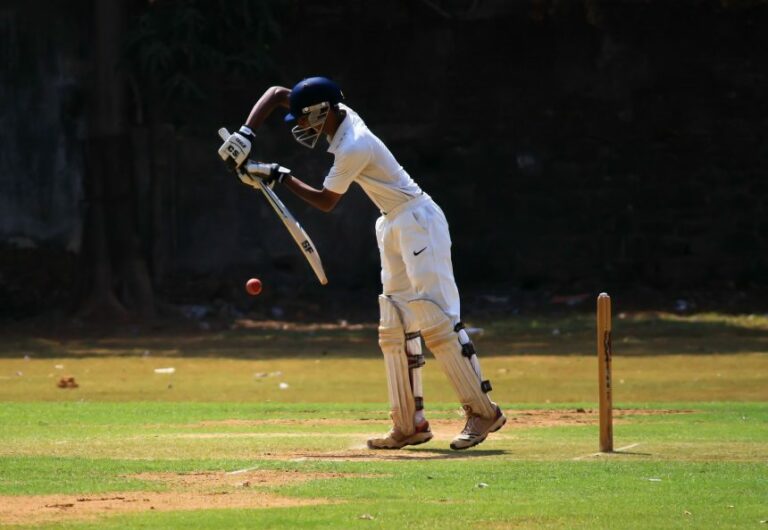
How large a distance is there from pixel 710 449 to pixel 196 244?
15.0 meters

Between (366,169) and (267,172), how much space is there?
24.4 inches

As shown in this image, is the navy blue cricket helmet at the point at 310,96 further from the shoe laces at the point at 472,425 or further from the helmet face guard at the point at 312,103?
the shoe laces at the point at 472,425

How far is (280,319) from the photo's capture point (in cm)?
2309

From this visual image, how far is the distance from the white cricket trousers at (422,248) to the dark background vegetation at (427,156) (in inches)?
534

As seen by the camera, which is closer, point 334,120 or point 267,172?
point 267,172

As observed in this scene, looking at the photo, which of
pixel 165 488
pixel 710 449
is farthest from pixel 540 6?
pixel 165 488

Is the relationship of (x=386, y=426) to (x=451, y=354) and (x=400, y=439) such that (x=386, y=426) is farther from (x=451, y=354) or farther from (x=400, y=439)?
(x=451, y=354)

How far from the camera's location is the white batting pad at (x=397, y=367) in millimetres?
9680

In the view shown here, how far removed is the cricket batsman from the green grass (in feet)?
0.86

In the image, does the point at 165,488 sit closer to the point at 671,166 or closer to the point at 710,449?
the point at 710,449

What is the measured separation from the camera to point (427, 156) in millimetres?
24031

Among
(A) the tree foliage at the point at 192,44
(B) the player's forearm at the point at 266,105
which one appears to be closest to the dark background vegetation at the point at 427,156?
(A) the tree foliage at the point at 192,44

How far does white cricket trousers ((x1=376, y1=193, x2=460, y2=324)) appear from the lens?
9461mm

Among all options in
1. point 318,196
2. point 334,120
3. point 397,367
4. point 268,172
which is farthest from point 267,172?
point 397,367
